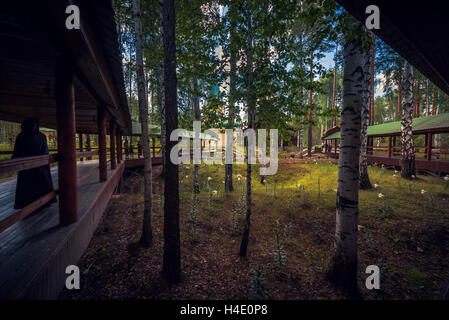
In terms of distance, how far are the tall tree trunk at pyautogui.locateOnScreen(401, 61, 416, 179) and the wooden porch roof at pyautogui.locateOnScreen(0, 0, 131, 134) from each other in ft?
42.3

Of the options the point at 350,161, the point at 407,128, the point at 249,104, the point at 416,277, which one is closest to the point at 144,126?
the point at 249,104

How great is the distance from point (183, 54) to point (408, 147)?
12.1 metres

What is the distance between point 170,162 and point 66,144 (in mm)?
1794

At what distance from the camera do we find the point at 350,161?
3.00 m

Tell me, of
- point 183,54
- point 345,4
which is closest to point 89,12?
point 183,54

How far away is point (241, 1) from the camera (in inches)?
157

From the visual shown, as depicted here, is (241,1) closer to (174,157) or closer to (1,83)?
(174,157)

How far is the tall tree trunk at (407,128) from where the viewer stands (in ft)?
29.2

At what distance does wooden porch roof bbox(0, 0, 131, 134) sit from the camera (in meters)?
1.77

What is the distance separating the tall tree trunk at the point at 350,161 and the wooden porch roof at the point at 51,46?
365 centimetres

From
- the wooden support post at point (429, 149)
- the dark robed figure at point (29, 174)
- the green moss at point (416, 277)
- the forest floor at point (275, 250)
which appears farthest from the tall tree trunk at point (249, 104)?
the wooden support post at point (429, 149)

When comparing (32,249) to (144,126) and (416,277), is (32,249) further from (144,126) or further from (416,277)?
(416,277)
